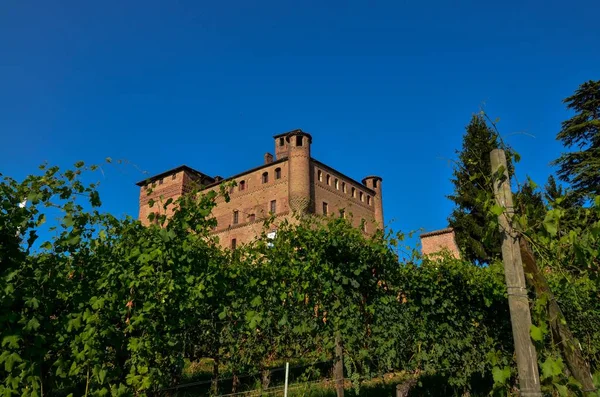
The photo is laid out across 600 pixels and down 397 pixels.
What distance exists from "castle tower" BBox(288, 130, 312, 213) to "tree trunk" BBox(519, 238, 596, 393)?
96.1ft

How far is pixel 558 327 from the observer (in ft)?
8.12

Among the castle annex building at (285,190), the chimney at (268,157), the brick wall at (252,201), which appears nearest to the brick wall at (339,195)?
the castle annex building at (285,190)

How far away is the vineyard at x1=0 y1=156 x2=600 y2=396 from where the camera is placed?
8.09ft

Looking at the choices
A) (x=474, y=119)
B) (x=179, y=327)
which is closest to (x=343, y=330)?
(x=179, y=327)

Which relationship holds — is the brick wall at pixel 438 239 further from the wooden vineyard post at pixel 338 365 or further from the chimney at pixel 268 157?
the wooden vineyard post at pixel 338 365

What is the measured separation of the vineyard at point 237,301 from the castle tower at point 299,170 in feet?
83.2

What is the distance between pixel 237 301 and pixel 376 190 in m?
38.6

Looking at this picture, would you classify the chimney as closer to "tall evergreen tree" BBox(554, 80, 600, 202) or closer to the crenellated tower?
the crenellated tower

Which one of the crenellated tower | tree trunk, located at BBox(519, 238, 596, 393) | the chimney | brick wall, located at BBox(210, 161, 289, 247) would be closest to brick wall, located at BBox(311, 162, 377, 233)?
the crenellated tower

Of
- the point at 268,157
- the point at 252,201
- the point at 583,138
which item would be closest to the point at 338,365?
the point at 583,138

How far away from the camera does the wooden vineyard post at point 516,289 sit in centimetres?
215

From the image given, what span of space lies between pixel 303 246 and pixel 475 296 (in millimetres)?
3181

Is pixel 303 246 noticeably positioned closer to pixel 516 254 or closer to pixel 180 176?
pixel 516 254

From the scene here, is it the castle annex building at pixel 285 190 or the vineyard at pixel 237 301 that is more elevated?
the castle annex building at pixel 285 190
